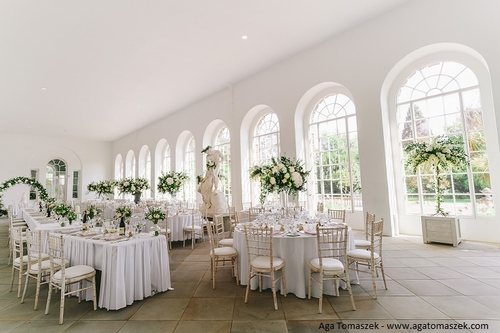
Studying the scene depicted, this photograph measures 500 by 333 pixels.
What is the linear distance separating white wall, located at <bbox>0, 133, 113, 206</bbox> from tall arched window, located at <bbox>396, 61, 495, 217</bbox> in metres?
18.3

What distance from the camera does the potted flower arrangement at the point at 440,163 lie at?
5228mm

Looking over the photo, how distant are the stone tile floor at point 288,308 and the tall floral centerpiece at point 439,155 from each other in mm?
1964

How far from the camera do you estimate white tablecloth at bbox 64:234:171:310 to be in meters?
3.09

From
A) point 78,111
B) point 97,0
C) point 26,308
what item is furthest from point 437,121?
point 78,111

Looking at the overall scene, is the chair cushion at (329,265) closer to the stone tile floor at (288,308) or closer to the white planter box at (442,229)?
the stone tile floor at (288,308)

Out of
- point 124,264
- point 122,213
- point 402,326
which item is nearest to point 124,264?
point 124,264

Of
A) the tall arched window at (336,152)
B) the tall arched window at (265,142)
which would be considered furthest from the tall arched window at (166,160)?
the tall arched window at (336,152)

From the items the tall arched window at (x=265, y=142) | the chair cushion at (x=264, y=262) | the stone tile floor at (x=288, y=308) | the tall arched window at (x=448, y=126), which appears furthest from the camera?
the tall arched window at (x=265, y=142)

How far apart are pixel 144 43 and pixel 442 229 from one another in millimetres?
8118

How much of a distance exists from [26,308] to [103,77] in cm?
→ 678

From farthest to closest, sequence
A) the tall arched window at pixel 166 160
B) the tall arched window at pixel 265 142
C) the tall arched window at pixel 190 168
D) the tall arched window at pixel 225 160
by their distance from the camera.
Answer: the tall arched window at pixel 166 160 < the tall arched window at pixel 190 168 < the tall arched window at pixel 225 160 < the tall arched window at pixel 265 142

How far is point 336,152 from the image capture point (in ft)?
25.5

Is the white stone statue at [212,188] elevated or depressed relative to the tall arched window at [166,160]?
depressed

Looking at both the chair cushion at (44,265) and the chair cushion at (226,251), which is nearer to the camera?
the chair cushion at (44,265)
